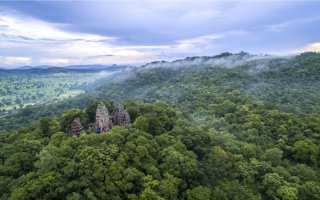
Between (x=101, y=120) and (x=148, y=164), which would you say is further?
(x=101, y=120)

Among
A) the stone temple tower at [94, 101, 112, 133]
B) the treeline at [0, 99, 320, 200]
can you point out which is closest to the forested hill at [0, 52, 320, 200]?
the treeline at [0, 99, 320, 200]

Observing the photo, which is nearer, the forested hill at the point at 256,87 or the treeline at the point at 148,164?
the treeline at the point at 148,164

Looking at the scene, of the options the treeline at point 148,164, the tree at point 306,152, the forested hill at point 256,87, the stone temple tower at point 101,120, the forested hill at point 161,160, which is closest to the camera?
the treeline at point 148,164

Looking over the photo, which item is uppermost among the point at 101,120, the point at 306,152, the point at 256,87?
the point at 101,120

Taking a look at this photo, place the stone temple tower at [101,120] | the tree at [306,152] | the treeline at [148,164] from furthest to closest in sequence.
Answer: the tree at [306,152] < the stone temple tower at [101,120] < the treeline at [148,164]

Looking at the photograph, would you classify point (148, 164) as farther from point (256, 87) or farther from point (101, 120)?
point (256, 87)

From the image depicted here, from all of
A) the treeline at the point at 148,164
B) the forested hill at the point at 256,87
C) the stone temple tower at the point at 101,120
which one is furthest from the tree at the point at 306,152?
the stone temple tower at the point at 101,120

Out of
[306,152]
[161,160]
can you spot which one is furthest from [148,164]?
[306,152]

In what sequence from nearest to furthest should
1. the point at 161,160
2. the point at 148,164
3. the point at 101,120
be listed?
the point at 148,164 < the point at 161,160 < the point at 101,120

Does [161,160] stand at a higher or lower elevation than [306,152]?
higher

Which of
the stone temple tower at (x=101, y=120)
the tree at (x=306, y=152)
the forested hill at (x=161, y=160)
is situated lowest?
the tree at (x=306, y=152)

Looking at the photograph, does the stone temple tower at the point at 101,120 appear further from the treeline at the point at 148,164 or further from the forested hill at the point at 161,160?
the treeline at the point at 148,164

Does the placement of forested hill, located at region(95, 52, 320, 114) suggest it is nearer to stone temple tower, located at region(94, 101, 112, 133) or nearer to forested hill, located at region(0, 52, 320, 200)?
forested hill, located at region(0, 52, 320, 200)
